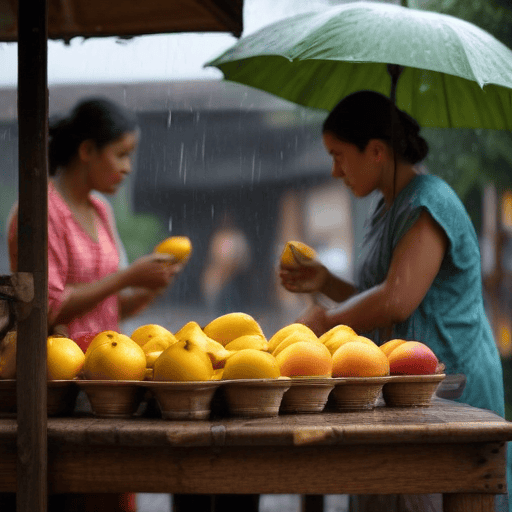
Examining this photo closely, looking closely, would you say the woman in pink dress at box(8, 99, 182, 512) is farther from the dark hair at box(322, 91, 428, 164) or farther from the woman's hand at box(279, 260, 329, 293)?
the dark hair at box(322, 91, 428, 164)

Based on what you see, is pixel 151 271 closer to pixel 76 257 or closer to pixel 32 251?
pixel 76 257

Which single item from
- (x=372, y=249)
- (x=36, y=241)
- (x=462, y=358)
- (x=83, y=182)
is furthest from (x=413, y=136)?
(x=36, y=241)

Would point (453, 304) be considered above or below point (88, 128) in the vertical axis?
below

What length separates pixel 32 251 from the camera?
1.15 m

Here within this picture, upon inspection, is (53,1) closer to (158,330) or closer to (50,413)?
(158,330)

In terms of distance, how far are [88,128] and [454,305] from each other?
1.11 meters

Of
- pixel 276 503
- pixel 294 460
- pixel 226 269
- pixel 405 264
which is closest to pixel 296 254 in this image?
pixel 405 264

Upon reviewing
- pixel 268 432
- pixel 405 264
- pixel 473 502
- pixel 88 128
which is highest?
pixel 88 128

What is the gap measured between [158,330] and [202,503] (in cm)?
38

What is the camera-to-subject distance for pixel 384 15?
6.46ft

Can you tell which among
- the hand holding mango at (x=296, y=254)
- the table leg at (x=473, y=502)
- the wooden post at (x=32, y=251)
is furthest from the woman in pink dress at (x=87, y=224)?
the table leg at (x=473, y=502)

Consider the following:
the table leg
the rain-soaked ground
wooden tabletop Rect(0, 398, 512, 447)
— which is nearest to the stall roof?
wooden tabletop Rect(0, 398, 512, 447)

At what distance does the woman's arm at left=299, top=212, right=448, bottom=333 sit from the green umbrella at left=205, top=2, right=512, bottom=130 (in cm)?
40

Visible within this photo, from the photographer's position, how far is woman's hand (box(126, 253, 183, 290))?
1900 mm
